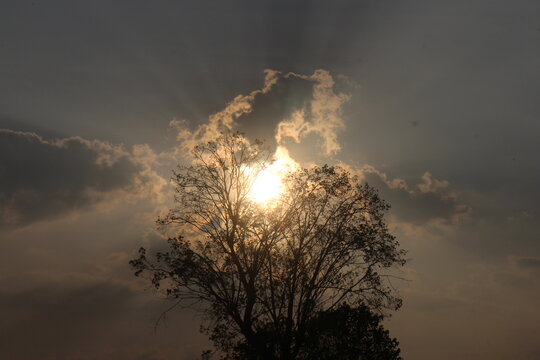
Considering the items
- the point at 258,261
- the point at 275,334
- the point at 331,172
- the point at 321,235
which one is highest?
the point at 331,172

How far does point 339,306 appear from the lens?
33188mm

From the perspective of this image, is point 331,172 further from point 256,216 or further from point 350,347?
point 350,347

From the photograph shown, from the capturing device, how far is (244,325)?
1125 inches

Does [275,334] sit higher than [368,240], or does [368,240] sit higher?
[368,240]

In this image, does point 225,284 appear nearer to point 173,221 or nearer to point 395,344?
point 173,221

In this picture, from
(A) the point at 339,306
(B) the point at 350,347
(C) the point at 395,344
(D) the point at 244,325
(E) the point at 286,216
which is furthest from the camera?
(C) the point at 395,344

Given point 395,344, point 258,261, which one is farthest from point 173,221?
point 395,344

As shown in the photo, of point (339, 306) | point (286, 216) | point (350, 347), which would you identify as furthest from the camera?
point (350, 347)

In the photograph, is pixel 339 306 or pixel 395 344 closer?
pixel 339 306

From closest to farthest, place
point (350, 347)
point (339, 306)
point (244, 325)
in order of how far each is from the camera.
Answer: point (244, 325)
point (339, 306)
point (350, 347)

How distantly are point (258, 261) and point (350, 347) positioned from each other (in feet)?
45.5

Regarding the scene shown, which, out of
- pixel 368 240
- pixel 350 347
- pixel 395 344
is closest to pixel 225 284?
pixel 368 240

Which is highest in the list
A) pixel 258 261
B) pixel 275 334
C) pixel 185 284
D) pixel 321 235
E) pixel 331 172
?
pixel 331 172

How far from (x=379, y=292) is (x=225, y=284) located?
10.2 meters
